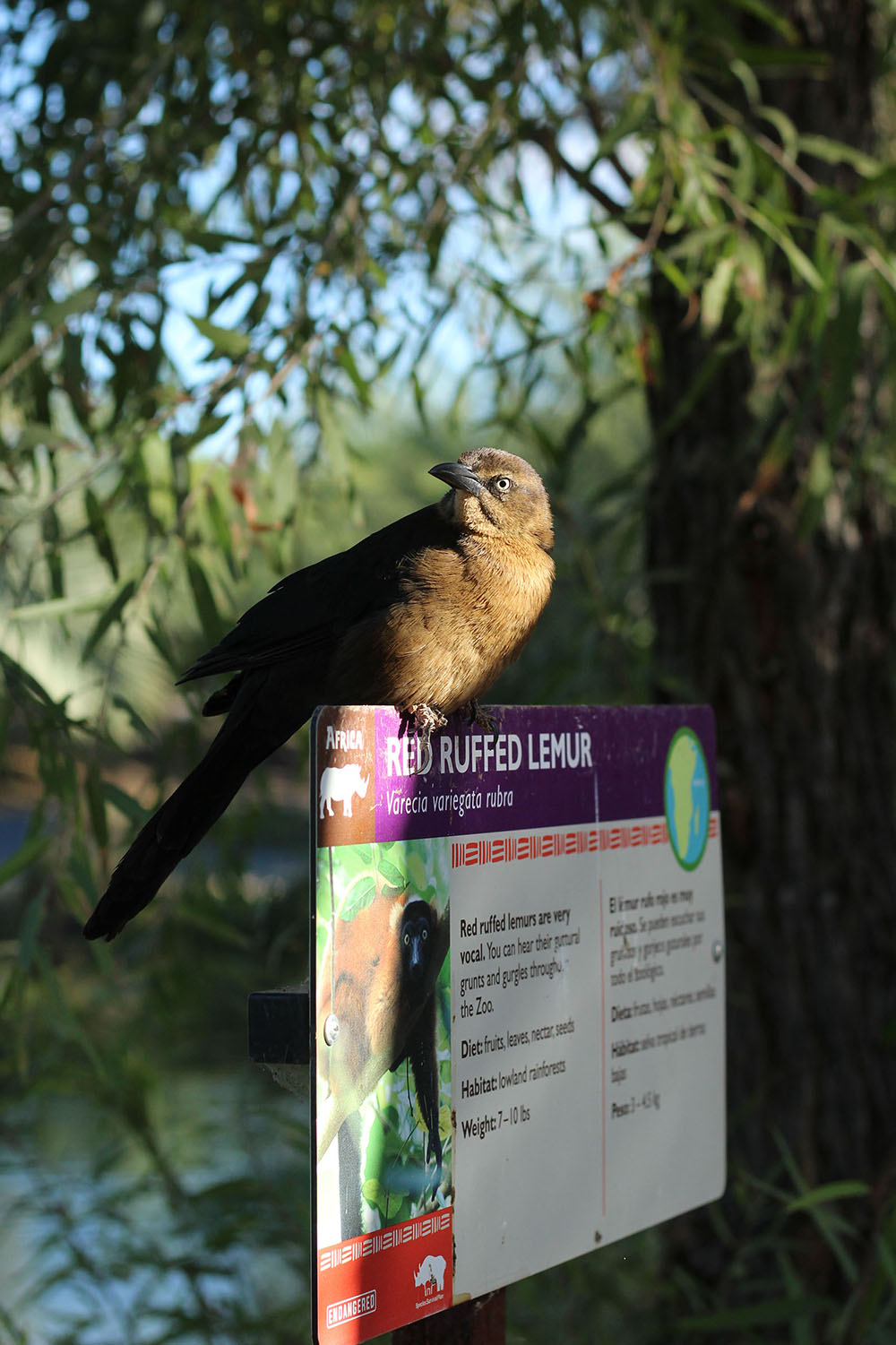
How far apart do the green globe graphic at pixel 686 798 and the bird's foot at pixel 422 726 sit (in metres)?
0.44

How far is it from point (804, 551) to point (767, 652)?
0.72ft

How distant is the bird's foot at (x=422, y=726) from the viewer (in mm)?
1222

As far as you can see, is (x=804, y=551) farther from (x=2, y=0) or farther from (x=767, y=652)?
(x=2, y=0)

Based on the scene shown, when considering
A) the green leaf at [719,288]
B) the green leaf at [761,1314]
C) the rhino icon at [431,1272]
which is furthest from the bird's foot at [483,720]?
the green leaf at [761,1314]

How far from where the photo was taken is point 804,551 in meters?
2.68

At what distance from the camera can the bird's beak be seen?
166 centimetres

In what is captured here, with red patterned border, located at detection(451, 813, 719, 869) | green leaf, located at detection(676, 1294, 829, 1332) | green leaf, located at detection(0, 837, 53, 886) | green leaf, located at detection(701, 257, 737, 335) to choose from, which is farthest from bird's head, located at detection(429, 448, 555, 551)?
green leaf, located at detection(676, 1294, 829, 1332)

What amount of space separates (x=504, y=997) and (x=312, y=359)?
1.51m

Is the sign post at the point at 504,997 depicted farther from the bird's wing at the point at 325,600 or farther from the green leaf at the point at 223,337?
the green leaf at the point at 223,337

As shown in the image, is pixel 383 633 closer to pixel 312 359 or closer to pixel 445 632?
pixel 445 632

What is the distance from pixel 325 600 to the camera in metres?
1.61

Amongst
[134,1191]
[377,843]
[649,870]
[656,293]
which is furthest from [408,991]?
[656,293]

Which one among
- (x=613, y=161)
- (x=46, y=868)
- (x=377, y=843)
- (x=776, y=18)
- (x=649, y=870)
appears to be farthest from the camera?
(x=613, y=161)

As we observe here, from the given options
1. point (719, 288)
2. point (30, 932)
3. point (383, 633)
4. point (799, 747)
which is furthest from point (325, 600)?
point (799, 747)
